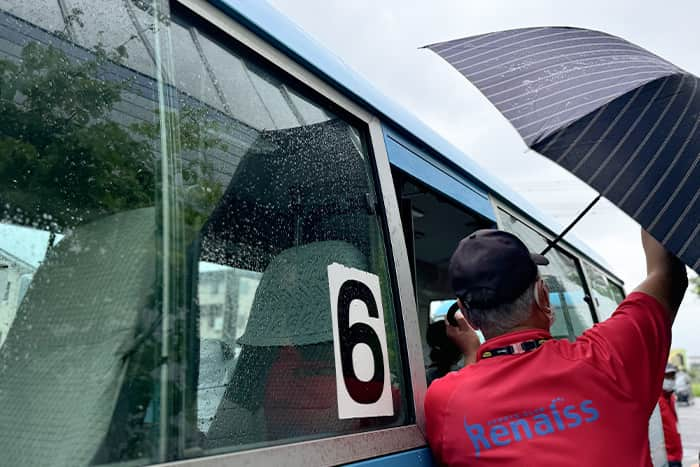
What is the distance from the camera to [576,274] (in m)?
4.66

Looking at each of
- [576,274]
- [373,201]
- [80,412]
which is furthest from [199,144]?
[576,274]

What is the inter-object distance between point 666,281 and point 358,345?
84 centimetres

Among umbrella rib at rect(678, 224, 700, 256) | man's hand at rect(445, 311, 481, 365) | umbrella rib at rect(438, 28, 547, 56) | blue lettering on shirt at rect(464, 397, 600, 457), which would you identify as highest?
umbrella rib at rect(438, 28, 547, 56)

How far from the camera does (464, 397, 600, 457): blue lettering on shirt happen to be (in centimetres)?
155

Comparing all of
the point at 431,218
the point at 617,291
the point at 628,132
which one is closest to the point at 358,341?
the point at 628,132

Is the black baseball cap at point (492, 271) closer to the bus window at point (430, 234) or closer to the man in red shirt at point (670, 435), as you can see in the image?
the bus window at point (430, 234)

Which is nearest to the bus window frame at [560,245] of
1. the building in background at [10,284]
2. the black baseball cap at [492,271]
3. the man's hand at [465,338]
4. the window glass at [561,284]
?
the window glass at [561,284]

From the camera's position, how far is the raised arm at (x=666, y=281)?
66.9 inches

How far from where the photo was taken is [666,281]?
171 cm

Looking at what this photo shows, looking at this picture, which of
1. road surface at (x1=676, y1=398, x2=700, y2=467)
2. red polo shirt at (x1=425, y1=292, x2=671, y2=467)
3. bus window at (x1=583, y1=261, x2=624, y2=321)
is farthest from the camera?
road surface at (x1=676, y1=398, x2=700, y2=467)

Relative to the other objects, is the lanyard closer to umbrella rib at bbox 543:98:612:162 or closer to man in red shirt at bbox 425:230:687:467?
man in red shirt at bbox 425:230:687:467

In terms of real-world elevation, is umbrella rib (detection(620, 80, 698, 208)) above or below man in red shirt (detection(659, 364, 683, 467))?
above

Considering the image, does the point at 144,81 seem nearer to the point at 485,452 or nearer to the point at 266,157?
the point at 266,157

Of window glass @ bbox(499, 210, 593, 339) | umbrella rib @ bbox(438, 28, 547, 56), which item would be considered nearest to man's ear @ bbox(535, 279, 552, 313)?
umbrella rib @ bbox(438, 28, 547, 56)
